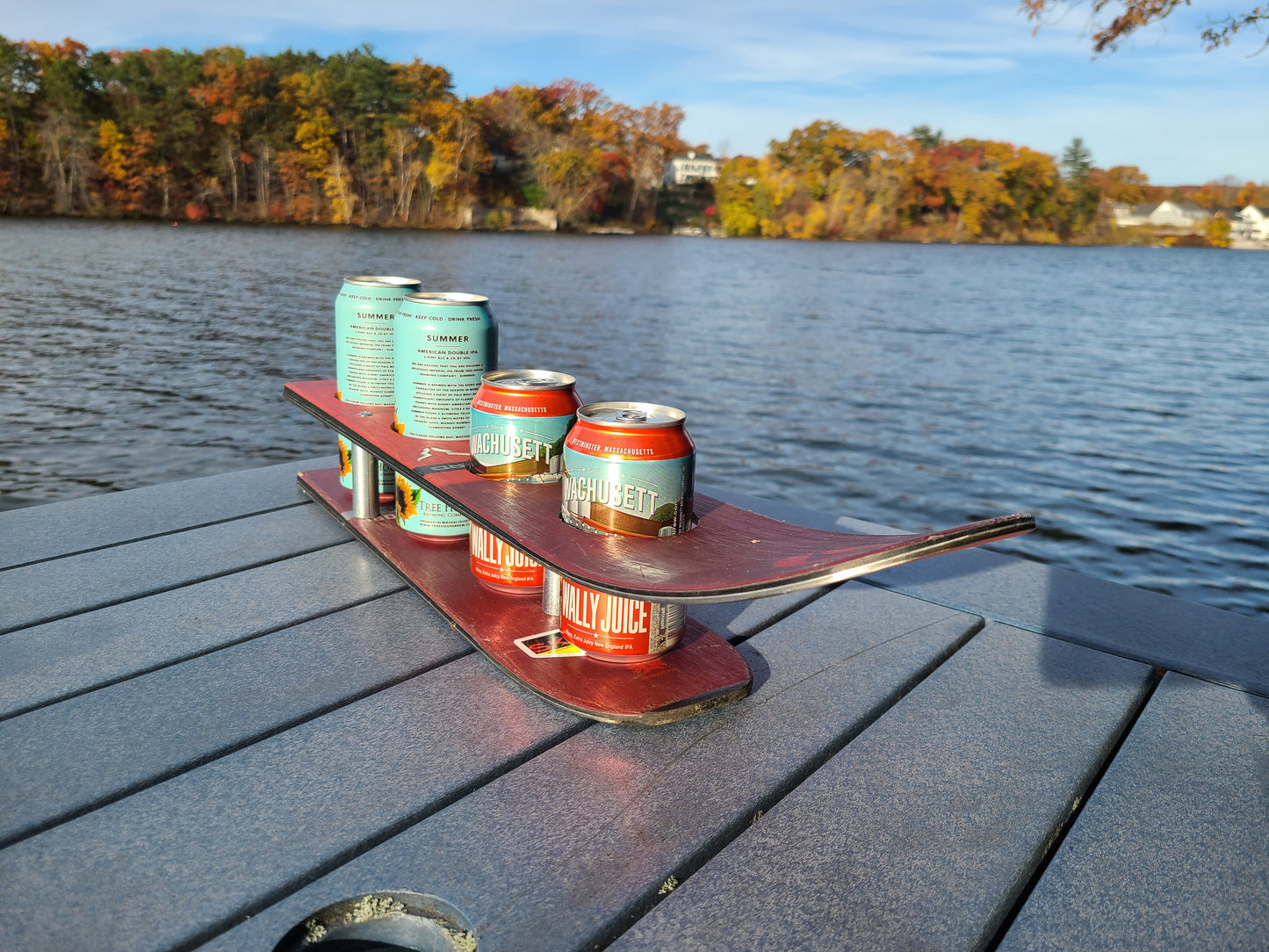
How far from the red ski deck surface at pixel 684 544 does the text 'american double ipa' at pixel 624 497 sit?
34 mm

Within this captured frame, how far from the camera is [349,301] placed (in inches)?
81.8

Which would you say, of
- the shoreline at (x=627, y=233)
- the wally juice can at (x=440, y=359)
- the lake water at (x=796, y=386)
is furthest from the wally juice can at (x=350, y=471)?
the shoreline at (x=627, y=233)

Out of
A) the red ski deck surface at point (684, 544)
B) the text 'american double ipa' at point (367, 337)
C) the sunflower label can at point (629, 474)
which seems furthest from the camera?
the text 'american double ipa' at point (367, 337)

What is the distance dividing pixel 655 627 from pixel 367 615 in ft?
2.00

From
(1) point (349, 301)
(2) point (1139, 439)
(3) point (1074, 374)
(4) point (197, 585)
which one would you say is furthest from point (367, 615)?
(3) point (1074, 374)

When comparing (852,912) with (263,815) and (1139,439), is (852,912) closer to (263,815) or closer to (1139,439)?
(263,815)

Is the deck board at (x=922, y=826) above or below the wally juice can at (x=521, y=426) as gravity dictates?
below

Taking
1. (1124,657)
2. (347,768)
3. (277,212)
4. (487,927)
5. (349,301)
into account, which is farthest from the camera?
(277,212)

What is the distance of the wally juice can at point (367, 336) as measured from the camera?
6.81 ft

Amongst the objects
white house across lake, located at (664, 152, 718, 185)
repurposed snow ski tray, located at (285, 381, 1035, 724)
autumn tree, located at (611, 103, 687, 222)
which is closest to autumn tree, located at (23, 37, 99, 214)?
autumn tree, located at (611, 103, 687, 222)

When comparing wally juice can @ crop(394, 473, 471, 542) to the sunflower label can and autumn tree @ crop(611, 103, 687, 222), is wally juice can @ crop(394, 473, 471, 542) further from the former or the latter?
autumn tree @ crop(611, 103, 687, 222)

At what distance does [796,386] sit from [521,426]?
10886 millimetres

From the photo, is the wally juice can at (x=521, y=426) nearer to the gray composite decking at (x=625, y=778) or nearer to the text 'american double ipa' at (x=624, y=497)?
the text 'american double ipa' at (x=624, y=497)

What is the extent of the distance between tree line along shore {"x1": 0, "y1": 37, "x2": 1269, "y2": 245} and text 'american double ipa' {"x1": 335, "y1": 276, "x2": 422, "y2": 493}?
49893 mm
